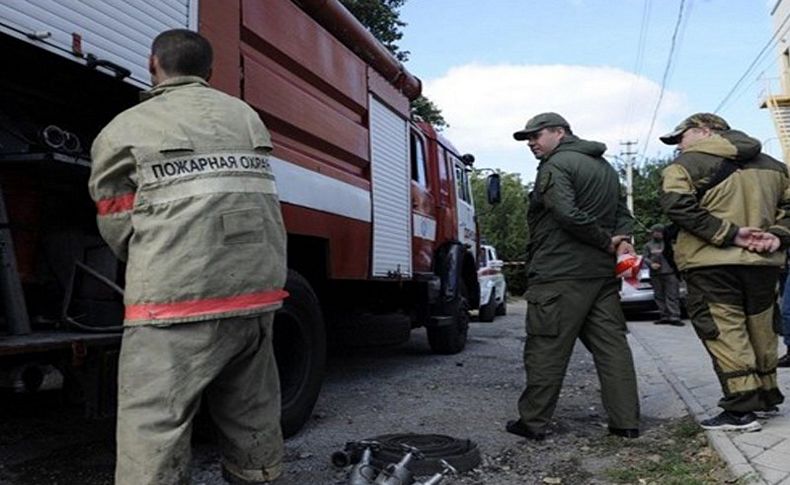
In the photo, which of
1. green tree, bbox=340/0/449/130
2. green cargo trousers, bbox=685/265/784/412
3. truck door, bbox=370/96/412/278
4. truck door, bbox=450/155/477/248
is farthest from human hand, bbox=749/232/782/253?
green tree, bbox=340/0/449/130

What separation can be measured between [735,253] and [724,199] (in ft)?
1.04

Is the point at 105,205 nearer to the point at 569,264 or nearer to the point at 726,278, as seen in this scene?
the point at 569,264

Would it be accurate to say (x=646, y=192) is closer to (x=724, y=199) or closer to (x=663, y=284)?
(x=663, y=284)

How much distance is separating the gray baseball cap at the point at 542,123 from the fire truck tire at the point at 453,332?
3.36m

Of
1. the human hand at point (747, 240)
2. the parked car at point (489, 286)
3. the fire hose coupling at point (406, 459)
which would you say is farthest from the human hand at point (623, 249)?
the parked car at point (489, 286)

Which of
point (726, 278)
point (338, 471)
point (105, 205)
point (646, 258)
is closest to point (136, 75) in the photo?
point (105, 205)

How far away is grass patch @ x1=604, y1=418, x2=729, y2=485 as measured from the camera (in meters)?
3.52

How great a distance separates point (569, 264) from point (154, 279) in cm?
281

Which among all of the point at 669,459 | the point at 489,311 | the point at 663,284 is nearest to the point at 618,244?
the point at 669,459

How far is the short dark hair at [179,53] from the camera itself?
2412mm

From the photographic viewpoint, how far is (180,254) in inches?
86.0

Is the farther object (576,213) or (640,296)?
(640,296)

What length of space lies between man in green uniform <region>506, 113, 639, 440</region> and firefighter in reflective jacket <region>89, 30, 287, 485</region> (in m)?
2.37

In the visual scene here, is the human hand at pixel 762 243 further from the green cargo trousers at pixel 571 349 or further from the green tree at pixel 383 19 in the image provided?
the green tree at pixel 383 19
